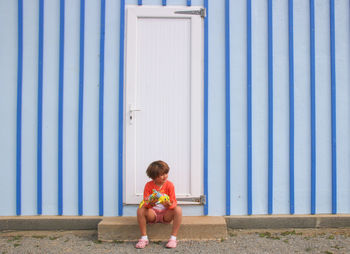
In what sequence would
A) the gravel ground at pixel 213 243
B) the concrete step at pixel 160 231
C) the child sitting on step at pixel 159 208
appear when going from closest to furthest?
the gravel ground at pixel 213 243 < the child sitting on step at pixel 159 208 < the concrete step at pixel 160 231

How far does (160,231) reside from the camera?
333 cm

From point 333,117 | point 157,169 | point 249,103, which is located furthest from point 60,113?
point 333,117

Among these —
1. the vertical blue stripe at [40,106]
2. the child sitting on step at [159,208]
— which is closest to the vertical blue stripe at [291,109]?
the child sitting on step at [159,208]

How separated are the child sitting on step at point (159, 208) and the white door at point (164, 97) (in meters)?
0.40

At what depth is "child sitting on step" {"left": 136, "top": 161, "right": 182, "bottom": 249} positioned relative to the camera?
319 cm

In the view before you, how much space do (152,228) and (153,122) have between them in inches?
46.6

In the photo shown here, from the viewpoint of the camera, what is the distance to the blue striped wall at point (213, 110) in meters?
3.72

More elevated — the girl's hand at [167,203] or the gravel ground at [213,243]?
the girl's hand at [167,203]

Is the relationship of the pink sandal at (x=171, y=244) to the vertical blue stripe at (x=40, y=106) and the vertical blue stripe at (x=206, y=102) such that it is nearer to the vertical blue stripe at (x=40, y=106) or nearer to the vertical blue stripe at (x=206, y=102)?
the vertical blue stripe at (x=206, y=102)

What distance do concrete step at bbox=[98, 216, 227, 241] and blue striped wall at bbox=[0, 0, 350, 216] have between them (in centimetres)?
36

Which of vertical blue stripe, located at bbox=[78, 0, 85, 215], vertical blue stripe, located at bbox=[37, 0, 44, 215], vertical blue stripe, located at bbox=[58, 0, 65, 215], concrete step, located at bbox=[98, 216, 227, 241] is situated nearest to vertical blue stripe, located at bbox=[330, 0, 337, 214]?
concrete step, located at bbox=[98, 216, 227, 241]

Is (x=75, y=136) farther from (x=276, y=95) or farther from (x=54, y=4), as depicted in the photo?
(x=276, y=95)

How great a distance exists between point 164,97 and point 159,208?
4.17ft

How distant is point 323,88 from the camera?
3.81 meters
